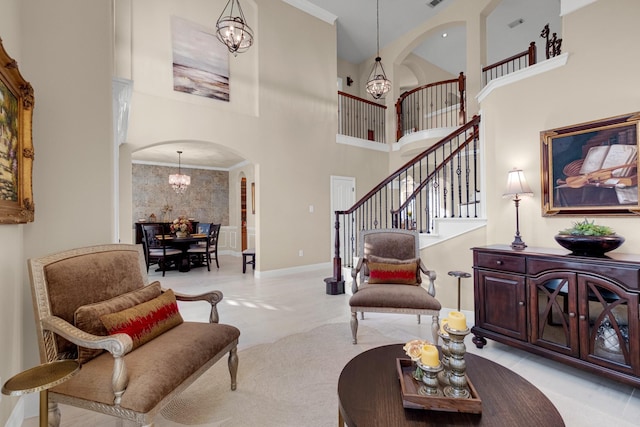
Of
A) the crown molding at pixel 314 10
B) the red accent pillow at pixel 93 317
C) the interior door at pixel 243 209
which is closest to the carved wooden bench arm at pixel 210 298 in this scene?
the red accent pillow at pixel 93 317

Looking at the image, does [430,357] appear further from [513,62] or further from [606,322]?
[513,62]

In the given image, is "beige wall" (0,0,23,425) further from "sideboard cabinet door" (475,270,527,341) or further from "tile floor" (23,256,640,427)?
"sideboard cabinet door" (475,270,527,341)

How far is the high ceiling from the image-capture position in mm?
6520

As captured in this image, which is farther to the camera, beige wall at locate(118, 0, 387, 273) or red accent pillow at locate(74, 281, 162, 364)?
beige wall at locate(118, 0, 387, 273)

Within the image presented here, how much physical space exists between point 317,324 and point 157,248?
15.5 feet

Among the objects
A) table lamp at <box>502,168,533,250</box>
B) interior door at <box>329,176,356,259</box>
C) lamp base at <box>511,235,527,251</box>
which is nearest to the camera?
lamp base at <box>511,235,527,251</box>

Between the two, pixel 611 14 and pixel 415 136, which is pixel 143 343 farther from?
pixel 415 136

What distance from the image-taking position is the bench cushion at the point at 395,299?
2650mm

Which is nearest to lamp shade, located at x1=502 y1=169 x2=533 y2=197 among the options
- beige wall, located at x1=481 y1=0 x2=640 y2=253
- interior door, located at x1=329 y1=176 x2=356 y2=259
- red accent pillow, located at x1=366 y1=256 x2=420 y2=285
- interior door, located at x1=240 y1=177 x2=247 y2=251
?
beige wall, located at x1=481 y1=0 x2=640 y2=253

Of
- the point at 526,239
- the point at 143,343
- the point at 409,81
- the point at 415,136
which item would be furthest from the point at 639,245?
the point at 409,81

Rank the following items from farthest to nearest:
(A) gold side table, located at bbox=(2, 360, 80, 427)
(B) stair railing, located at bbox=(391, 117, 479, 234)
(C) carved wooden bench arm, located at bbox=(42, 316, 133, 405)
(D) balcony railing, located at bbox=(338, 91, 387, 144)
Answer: (D) balcony railing, located at bbox=(338, 91, 387, 144)
(B) stair railing, located at bbox=(391, 117, 479, 234)
(C) carved wooden bench arm, located at bbox=(42, 316, 133, 405)
(A) gold side table, located at bbox=(2, 360, 80, 427)

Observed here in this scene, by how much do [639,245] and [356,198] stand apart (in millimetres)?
5342

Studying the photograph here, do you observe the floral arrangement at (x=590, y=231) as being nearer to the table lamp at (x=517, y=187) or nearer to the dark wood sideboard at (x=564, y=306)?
the dark wood sideboard at (x=564, y=306)

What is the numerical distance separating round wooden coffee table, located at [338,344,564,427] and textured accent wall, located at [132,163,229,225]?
29.7ft
